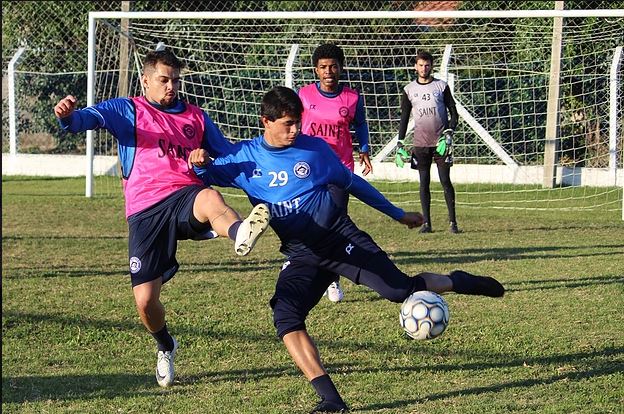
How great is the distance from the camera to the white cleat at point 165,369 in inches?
231

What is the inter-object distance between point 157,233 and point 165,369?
0.77 metres

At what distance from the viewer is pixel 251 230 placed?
511cm

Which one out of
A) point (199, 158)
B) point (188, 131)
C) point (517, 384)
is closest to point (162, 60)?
point (188, 131)

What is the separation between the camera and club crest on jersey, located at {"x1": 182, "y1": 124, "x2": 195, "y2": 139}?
6023mm

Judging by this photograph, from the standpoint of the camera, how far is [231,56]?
18141mm

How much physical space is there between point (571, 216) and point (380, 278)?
30.7ft

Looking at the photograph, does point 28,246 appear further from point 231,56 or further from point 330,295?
point 231,56

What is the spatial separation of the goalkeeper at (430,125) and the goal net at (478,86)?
7.50 feet

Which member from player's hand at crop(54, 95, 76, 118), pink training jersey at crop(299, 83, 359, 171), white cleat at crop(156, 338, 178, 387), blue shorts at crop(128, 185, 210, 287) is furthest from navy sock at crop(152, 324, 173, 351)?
pink training jersey at crop(299, 83, 359, 171)

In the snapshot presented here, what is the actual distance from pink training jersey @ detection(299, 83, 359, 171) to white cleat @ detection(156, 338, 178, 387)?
2877 millimetres

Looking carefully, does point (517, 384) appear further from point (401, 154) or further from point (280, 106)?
point (401, 154)

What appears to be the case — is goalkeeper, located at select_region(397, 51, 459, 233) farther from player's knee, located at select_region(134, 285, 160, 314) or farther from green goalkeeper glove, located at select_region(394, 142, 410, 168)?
player's knee, located at select_region(134, 285, 160, 314)

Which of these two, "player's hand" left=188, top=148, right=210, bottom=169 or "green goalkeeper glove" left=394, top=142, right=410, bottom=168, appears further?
"green goalkeeper glove" left=394, top=142, right=410, bottom=168

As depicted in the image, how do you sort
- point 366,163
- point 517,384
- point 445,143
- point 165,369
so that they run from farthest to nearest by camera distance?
point 445,143
point 366,163
point 165,369
point 517,384
